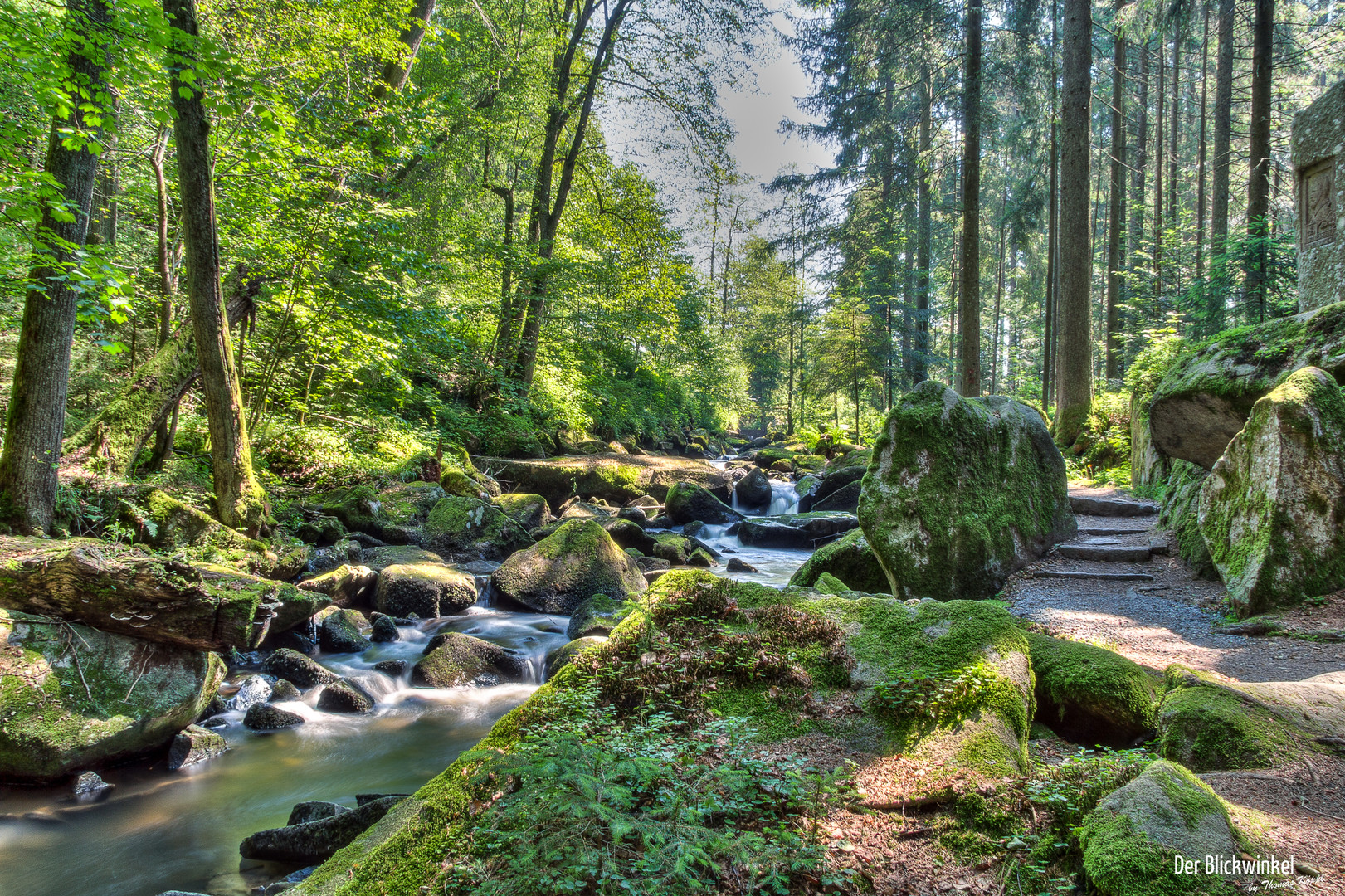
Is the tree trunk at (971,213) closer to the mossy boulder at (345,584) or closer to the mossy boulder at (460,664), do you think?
the mossy boulder at (460,664)

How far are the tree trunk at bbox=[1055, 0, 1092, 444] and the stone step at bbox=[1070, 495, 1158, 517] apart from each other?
482cm

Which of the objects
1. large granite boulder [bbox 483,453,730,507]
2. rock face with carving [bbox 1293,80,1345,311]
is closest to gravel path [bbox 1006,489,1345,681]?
rock face with carving [bbox 1293,80,1345,311]

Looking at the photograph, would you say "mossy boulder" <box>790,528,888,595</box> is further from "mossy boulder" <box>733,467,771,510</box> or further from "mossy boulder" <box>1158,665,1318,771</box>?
"mossy boulder" <box>733,467,771,510</box>

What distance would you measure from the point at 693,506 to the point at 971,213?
363 inches

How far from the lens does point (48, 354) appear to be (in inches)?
227

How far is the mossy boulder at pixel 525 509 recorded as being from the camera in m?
12.4

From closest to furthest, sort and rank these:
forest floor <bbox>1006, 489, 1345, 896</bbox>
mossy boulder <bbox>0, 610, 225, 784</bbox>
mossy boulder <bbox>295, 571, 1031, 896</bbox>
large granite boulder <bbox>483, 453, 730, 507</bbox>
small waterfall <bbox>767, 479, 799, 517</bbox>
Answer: forest floor <bbox>1006, 489, 1345, 896</bbox>
mossy boulder <bbox>295, 571, 1031, 896</bbox>
mossy boulder <bbox>0, 610, 225, 784</bbox>
large granite boulder <bbox>483, 453, 730, 507</bbox>
small waterfall <bbox>767, 479, 799, 517</bbox>

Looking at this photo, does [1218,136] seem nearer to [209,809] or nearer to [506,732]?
[506,732]

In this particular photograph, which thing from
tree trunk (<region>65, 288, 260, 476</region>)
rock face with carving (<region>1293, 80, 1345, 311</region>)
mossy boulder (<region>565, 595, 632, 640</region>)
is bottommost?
mossy boulder (<region>565, 595, 632, 640</region>)

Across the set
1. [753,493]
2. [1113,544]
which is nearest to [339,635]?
[1113,544]

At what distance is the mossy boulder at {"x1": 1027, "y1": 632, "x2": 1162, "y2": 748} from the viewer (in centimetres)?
329

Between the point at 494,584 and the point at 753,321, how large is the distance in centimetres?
3379

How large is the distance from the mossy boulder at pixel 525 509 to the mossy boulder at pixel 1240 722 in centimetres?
1049

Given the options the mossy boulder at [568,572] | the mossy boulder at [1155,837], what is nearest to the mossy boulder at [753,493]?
the mossy boulder at [568,572]
